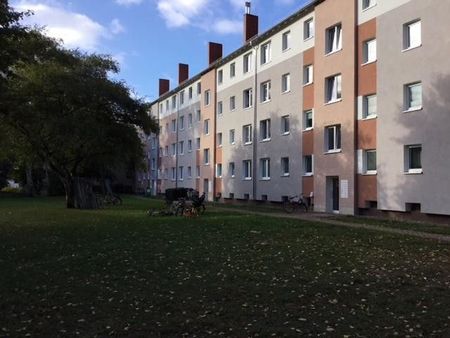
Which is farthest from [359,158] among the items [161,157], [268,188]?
[161,157]

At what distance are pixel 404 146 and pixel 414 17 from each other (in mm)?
5518

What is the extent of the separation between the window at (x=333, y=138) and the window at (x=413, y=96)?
529 centimetres

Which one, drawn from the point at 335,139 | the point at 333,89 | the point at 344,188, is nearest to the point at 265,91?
the point at 333,89

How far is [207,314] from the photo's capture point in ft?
24.6

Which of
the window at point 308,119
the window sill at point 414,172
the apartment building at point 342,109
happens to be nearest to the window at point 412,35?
the apartment building at point 342,109

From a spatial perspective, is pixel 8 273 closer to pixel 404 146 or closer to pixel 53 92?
pixel 404 146

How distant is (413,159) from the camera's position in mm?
24250

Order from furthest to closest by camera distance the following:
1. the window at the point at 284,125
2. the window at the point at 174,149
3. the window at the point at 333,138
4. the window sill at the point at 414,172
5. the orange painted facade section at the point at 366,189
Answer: the window at the point at 174,149
the window at the point at 284,125
the window at the point at 333,138
the orange painted facade section at the point at 366,189
the window sill at the point at 414,172

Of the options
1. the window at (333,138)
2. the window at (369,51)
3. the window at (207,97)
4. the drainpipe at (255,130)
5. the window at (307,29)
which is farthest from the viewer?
the window at (207,97)

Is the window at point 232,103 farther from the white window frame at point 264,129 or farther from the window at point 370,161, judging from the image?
the window at point 370,161

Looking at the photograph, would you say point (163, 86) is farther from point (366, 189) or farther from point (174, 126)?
point (366, 189)

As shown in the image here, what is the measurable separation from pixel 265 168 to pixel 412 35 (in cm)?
1638

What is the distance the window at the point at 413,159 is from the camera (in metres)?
23.8

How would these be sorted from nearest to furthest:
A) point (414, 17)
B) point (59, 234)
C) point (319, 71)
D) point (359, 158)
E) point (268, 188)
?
point (59, 234) → point (414, 17) → point (359, 158) → point (319, 71) → point (268, 188)
